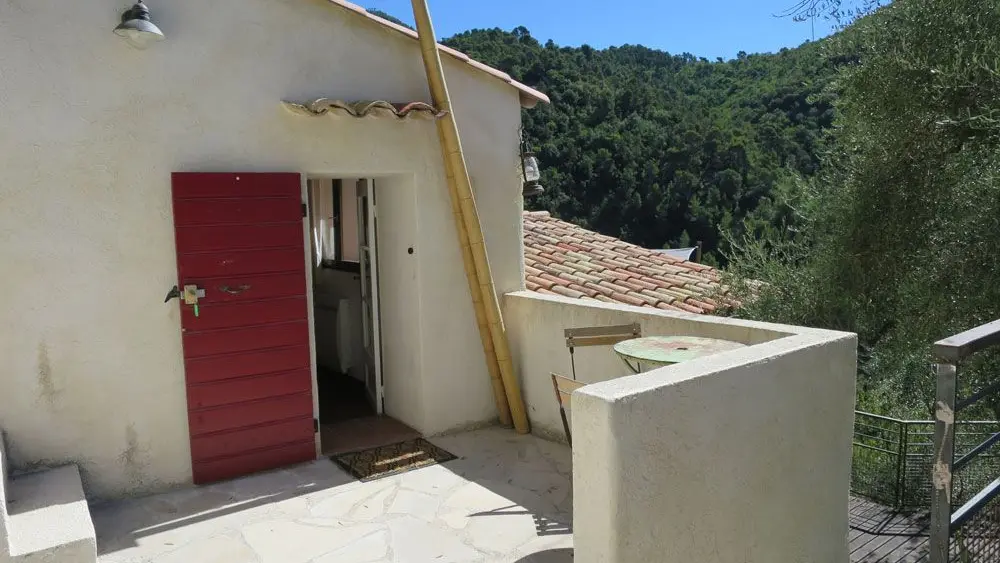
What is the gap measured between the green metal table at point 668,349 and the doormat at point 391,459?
2.17m

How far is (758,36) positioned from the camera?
820 centimetres

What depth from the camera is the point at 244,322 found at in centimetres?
560

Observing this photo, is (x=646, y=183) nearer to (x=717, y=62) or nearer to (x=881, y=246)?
(x=717, y=62)

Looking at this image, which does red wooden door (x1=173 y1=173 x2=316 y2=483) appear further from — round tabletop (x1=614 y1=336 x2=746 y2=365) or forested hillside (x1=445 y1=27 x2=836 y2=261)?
forested hillside (x1=445 y1=27 x2=836 y2=261)

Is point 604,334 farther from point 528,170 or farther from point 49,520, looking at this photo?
point 49,520

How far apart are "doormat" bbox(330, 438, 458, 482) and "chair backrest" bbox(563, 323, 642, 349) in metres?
1.59

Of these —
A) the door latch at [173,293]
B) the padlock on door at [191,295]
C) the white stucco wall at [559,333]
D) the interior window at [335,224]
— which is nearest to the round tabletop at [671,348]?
the white stucco wall at [559,333]

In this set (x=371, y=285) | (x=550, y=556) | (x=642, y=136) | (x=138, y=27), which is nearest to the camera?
(x=550, y=556)

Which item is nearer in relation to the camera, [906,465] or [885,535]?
[885,535]

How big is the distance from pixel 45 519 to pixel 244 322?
1943 mm

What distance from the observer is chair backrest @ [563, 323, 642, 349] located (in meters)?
5.44

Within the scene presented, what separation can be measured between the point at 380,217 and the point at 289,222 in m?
1.45

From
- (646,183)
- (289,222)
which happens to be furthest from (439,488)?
(646,183)

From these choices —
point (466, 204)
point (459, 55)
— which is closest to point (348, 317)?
point (466, 204)
